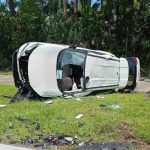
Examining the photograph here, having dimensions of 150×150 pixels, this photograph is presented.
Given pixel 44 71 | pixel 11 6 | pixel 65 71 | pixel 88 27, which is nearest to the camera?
→ pixel 44 71

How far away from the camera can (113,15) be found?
21188 mm

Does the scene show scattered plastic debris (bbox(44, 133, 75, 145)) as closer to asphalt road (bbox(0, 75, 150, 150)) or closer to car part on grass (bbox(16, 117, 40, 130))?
asphalt road (bbox(0, 75, 150, 150))

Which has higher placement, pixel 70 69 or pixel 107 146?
pixel 70 69

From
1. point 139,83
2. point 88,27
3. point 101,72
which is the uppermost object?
point 88,27

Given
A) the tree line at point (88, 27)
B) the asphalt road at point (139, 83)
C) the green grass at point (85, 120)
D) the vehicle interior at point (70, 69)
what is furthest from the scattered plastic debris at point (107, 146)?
the tree line at point (88, 27)

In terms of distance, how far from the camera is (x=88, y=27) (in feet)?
70.4

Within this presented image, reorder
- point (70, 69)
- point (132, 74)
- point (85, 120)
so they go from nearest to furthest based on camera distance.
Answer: point (85, 120)
point (70, 69)
point (132, 74)

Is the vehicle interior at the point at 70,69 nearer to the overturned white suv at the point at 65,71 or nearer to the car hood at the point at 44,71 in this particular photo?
the overturned white suv at the point at 65,71

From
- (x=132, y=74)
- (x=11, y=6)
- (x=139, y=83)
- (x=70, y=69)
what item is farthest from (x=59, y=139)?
(x=11, y=6)

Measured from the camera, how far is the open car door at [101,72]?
40.5ft

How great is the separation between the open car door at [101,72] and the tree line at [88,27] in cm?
707

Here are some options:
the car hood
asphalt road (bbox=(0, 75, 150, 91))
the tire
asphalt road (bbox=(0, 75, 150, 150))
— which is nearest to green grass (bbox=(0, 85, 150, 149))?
asphalt road (bbox=(0, 75, 150, 150))

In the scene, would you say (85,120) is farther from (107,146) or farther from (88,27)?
(88,27)

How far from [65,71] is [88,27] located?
9035 millimetres
